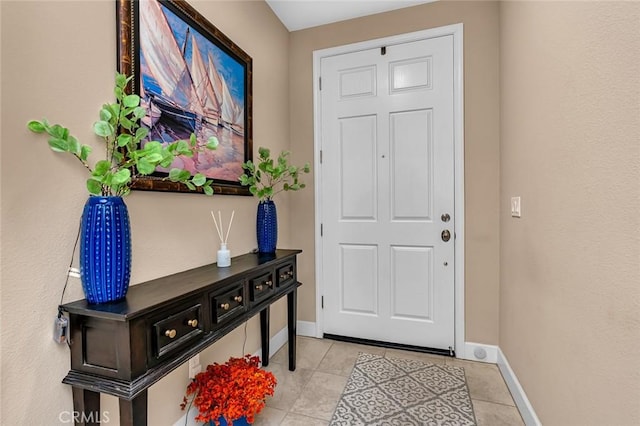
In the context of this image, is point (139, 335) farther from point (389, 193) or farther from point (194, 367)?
point (389, 193)

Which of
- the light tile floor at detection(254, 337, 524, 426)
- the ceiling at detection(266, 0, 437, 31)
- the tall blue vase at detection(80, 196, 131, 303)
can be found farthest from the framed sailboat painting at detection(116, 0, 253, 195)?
the light tile floor at detection(254, 337, 524, 426)

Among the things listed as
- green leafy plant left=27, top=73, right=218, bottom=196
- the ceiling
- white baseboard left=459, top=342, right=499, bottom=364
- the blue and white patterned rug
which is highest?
the ceiling

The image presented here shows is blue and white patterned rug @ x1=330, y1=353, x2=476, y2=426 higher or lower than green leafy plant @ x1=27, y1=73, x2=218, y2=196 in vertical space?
lower

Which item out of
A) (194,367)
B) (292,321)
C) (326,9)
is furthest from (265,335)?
(326,9)

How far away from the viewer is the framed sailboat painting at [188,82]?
1.30 metres

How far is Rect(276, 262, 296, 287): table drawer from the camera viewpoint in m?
1.93

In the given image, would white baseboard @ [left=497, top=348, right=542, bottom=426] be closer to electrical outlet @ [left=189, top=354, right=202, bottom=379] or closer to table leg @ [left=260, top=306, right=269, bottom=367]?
table leg @ [left=260, top=306, right=269, bottom=367]

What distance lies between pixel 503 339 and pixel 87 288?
2.43 m

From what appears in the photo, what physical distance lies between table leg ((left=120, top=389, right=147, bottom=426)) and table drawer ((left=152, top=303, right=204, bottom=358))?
5.2 inches

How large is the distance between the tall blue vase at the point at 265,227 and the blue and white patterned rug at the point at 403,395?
105 cm

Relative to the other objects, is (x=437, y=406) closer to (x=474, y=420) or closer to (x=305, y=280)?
(x=474, y=420)

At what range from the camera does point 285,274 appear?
202 cm

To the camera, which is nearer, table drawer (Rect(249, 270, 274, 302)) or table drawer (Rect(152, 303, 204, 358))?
table drawer (Rect(152, 303, 204, 358))

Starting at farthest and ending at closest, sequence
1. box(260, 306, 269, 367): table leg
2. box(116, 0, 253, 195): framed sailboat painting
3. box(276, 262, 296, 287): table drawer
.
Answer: box(260, 306, 269, 367): table leg
box(276, 262, 296, 287): table drawer
box(116, 0, 253, 195): framed sailboat painting
